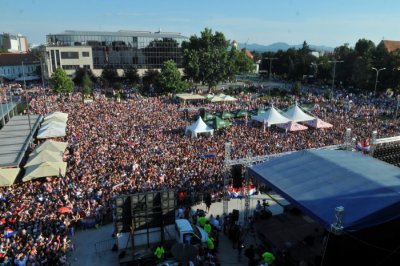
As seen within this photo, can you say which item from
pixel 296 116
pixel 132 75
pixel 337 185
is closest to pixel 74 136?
pixel 296 116

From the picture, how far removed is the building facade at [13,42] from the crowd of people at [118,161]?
121 m

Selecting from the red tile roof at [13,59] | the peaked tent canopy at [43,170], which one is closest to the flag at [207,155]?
the peaked tent canopy at [43,170]

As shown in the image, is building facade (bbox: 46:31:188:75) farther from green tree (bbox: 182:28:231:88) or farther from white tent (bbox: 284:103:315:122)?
Result: white tent (bbox: 284:103:315:122)

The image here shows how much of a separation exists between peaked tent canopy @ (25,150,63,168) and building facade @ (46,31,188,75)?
146 ft

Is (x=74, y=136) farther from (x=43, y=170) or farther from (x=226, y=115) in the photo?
(x=226, y=115)

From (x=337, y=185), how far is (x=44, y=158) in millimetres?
14934

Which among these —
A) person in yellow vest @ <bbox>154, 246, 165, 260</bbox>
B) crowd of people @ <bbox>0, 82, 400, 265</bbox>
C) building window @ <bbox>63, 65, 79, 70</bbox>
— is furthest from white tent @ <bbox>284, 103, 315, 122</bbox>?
building window @ <bbox>63, 65, 79, 70</bbox>

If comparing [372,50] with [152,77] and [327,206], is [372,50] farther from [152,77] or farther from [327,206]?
[327,206]

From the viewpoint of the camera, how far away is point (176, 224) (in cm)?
1270

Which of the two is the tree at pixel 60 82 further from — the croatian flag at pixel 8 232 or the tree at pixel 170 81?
the croatian flag at pixel 8 232

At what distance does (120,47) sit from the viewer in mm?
61969

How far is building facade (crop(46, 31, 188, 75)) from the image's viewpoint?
59969 mm

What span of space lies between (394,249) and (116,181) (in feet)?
40.6

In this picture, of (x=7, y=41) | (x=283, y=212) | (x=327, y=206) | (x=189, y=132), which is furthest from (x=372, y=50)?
(x=7, y=41)
